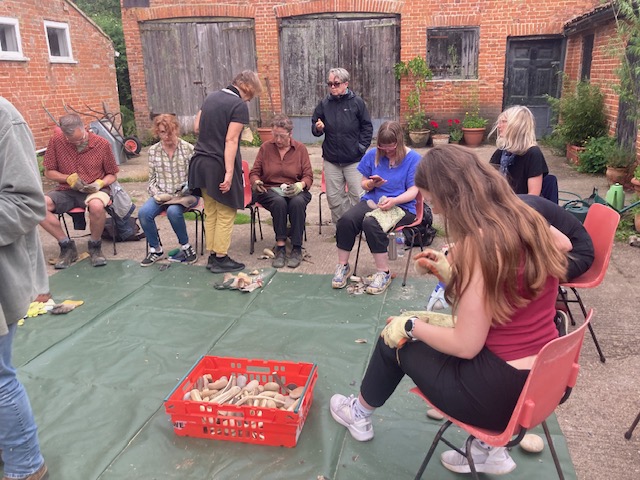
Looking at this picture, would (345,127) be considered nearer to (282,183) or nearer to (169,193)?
(282,183)

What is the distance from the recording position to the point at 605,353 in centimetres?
328

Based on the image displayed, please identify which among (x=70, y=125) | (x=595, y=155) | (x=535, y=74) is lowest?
(x=595, y=155)

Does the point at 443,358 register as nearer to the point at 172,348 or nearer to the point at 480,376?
the point at 480,376

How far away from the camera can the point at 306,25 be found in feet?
37.3

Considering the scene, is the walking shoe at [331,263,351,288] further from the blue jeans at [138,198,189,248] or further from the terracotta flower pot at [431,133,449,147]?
A: the terracotta flower pot at [431,133,449,147]

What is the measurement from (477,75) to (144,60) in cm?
722

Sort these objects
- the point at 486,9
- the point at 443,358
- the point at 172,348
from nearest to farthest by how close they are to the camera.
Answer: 1. the point at 443,358
2. the point at 172,348
3. the point at 486,9

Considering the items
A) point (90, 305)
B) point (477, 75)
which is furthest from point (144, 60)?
point (90, 305)

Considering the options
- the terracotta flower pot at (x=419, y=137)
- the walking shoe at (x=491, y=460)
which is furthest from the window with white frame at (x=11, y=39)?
the walking shoe at (x=491, y=460)

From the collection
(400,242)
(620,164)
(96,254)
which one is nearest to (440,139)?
(620,164)

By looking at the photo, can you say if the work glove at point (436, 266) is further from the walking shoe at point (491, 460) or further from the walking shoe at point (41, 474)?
the walking shoe at point (41, 474)

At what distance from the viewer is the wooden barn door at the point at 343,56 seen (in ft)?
36.9

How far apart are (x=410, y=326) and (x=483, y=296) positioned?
38 cm

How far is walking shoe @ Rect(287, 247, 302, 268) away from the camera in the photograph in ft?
16.0
